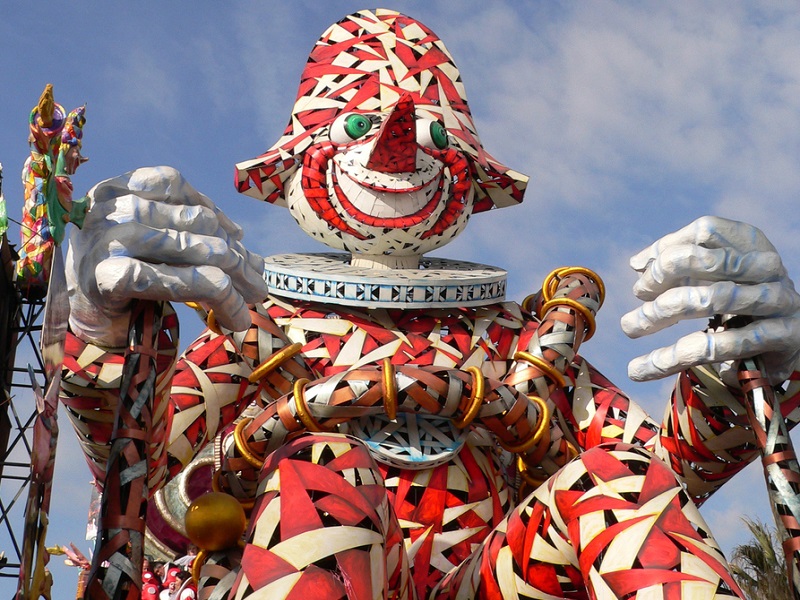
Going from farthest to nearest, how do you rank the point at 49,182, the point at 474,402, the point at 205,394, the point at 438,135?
the point at 438,135, the point at 205,394, the point at 474,402, the point at 49,182

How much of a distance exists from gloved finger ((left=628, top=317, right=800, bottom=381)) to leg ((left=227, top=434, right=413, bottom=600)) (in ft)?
3.57

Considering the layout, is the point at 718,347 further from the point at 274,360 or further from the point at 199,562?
the point at 199,562

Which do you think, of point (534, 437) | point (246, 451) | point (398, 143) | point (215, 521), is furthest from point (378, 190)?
point (215, 521)

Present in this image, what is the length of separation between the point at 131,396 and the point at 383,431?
48.1 inches

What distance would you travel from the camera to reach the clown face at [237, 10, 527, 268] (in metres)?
5.72

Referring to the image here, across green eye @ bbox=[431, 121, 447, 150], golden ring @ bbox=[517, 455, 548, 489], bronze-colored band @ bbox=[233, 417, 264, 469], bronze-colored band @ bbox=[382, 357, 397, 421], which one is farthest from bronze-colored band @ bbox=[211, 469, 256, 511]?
green eye @ bbox=[431, 121, 447, 150]

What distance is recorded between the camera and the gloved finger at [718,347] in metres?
4.61

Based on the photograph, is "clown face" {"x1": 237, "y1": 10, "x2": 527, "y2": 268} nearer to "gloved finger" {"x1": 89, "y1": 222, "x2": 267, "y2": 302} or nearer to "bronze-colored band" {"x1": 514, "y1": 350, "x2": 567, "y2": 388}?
"bronze-colored band" {"x1": 514, "y1": 350, "x2": 567, "y2": 388}

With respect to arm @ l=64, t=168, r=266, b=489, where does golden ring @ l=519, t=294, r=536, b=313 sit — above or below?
above

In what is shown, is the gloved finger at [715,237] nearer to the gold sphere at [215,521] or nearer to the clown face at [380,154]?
the clown face at [380,154]

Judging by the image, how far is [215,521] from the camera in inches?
176

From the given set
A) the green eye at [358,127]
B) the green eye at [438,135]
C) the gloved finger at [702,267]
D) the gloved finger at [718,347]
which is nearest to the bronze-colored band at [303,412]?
the gloved finger at [718,347]

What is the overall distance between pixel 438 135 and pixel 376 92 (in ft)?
1.17

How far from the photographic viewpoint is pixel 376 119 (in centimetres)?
582
